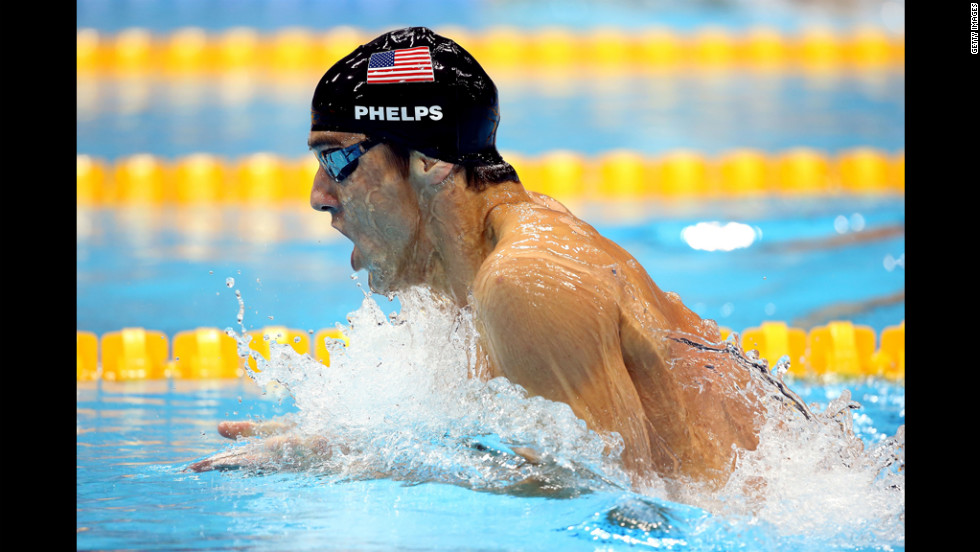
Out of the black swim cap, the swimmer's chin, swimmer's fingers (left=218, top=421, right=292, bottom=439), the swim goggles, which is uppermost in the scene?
the black swim cap

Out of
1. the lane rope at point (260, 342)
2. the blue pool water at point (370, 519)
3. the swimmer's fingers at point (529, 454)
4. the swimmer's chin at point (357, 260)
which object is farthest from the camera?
the lane rope at point (260, 342)

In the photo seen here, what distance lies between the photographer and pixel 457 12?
1201 cm

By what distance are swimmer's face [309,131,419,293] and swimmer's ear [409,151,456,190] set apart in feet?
0.12

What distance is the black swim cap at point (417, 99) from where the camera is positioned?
199 cm

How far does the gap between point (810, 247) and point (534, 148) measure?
2.44 meters

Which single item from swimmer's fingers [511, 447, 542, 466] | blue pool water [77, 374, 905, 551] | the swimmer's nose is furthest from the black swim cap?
blue pool water [77, 374, 905, 551]

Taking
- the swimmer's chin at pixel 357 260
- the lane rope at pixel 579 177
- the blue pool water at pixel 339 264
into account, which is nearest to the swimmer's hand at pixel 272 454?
the swimmer's chin at pixel 357 260

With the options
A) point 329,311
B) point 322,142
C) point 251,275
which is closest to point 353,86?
point 322,142

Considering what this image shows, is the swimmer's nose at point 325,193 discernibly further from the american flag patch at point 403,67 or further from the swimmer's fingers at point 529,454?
the swimmer's fingers at point 529,454

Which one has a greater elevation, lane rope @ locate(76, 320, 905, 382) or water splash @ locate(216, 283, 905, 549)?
lane rope @ locate(76, 320, 905, 382)

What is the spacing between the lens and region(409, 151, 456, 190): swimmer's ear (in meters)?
1.98

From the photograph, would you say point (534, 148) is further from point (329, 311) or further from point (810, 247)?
point (329, 311)

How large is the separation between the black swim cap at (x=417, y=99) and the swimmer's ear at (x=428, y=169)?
0.01 meters

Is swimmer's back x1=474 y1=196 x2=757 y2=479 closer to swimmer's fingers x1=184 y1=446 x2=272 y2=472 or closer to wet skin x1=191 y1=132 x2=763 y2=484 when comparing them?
wet skin x1=191 y1=132 x2=763 y2=484
